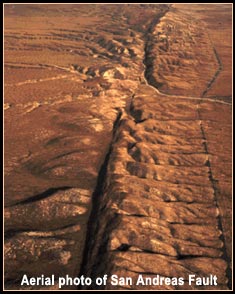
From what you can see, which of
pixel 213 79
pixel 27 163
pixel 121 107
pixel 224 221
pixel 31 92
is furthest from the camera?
pixel 213 79

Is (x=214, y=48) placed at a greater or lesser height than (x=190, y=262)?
greater

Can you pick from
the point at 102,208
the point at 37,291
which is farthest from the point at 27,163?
the point at 37,291

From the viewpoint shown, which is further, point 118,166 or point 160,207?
point 118,166

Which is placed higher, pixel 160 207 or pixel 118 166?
pixel 118 166

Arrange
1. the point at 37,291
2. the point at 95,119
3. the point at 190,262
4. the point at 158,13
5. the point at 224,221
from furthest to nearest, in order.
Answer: the point at 158,13 < the point at 95,119 < the point at 224,221 < the point at 190,262 < the point at 37,291

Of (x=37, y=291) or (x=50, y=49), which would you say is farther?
(x=50, y=49)

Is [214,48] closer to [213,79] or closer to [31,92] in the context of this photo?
[213,79]
